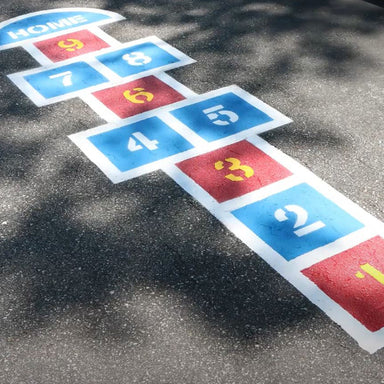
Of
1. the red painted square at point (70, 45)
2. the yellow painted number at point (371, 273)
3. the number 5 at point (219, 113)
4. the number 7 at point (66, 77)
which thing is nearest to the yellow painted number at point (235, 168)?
the number 5 at point (219, 113)

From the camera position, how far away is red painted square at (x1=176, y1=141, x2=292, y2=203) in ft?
14.8

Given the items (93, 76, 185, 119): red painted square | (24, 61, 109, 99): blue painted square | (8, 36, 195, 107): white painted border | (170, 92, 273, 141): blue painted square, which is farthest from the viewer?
(24, 61, 109, 99): blue painted square

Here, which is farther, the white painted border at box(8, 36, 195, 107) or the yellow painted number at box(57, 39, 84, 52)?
the yellow painted number at box(57, 39, 84, 52)

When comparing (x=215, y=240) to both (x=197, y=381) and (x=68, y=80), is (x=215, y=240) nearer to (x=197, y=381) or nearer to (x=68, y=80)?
(x=197, y=381)

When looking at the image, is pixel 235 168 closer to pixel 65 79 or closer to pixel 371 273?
pixel 371 273

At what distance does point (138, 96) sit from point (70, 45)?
1388 millimetres

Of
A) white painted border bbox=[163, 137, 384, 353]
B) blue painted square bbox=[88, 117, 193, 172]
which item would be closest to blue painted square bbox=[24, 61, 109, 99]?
blue painted square bbox=[88, 117, 193, 172]

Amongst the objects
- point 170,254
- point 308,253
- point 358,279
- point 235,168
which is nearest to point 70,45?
point 235,168

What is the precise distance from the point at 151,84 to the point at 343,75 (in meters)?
1.62

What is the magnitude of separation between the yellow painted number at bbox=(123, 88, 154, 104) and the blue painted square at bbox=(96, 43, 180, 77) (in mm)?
362

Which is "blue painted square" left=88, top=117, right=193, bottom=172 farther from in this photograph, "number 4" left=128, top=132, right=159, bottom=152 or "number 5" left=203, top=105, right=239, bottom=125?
"number 5" left=203, top=105, right=239, bottom=125

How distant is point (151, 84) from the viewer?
5941 mm

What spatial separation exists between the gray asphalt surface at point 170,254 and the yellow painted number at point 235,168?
14.4 inches

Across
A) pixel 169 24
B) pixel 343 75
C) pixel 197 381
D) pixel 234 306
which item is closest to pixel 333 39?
pixel 343 75
